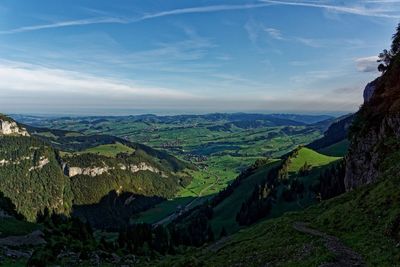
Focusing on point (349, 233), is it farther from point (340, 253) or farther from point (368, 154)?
point (368, 154)

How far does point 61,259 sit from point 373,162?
66.0 m

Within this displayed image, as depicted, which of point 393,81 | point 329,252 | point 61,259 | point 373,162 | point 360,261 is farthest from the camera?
point 393,81

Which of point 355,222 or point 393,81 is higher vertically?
point 393,81

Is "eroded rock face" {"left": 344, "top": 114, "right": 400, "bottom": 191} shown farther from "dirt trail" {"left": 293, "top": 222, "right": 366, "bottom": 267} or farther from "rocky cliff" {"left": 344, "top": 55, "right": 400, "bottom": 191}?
"dirt trail" {"left": 293, "top": 222, "right": 366, "bottom": 267}

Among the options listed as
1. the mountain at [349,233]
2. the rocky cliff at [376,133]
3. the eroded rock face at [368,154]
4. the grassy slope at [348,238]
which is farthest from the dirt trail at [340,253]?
the eroded rock face at [368,154]

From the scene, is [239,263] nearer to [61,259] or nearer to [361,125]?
[61,259]

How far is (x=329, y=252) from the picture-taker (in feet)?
123

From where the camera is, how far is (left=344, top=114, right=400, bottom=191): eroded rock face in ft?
277

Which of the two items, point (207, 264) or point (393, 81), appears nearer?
point (207, 264)

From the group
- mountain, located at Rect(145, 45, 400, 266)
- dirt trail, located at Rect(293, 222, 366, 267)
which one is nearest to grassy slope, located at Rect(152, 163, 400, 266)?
mountain, located at Rect(145, 45, 400, 266)

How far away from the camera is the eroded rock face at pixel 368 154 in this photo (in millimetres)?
84312

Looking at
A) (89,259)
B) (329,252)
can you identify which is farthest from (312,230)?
(89,259)

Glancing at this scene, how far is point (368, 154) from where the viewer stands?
9569 cm

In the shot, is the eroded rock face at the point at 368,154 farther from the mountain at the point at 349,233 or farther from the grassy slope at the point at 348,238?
the grassy slope at the point at 348,238
